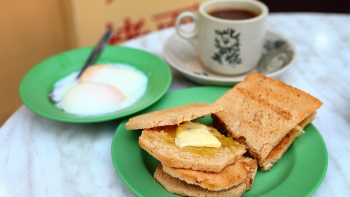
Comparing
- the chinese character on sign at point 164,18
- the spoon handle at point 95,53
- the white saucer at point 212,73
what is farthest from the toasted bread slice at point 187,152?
the chinese character on sign at point 164,18

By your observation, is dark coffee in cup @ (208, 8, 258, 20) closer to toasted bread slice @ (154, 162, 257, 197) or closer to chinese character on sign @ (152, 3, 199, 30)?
toasted bread slice @ (154, 162, 257, 197)

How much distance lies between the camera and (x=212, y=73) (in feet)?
4.20

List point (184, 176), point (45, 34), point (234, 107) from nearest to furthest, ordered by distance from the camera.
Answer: point (184, 176)
point (234, 107)
point (45, 34)

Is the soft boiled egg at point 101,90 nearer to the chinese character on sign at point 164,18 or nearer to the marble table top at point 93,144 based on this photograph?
the marble table top at point 93,144

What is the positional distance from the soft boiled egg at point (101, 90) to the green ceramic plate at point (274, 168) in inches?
4.6

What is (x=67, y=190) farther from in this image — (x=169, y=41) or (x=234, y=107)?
(x=169, y=41)

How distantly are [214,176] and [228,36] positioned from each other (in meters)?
0.52

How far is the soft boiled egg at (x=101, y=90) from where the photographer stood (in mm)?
1047

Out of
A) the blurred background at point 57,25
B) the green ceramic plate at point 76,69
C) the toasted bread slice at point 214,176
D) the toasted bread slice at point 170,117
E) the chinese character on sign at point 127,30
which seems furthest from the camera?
the chinese character on sign at point 127,30

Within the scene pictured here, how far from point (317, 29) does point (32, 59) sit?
4.90 feet

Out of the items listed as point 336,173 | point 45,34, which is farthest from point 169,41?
point 45,34

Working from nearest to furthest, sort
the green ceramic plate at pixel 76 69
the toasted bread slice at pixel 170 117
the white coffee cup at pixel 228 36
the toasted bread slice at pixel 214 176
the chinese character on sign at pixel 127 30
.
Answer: the toasted bread slice at pixel 214 176 → the toasted bread slice at pixel 170 117 → the green ceramic plate at pixel 76 69 → the white coffee cup at pixel 228 36 → the chinese character on sign at pixel 127 30

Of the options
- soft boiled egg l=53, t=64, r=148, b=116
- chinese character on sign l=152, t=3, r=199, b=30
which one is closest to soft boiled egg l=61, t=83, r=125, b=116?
soft boiled egg l=53, t=64, r=148, b=116

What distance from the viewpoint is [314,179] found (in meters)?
0.79
